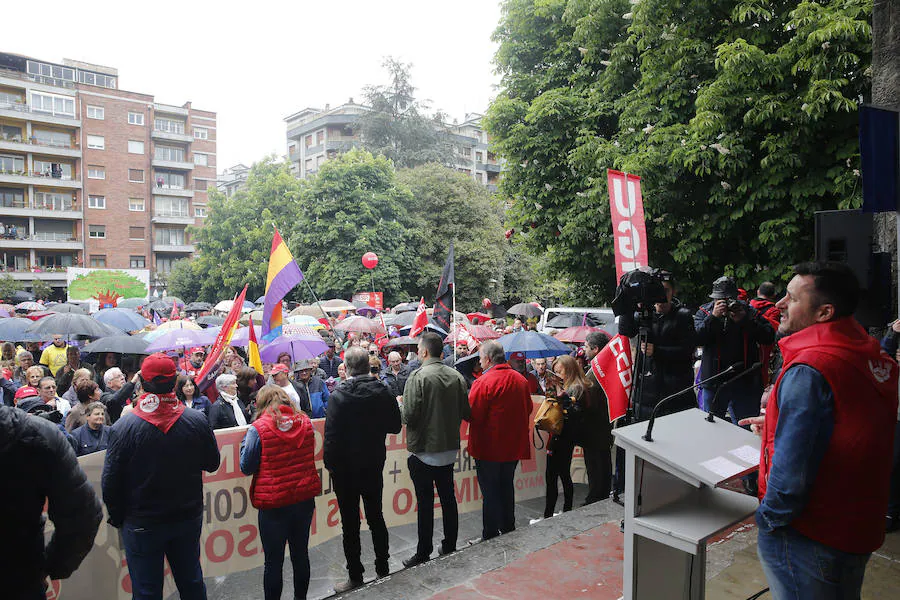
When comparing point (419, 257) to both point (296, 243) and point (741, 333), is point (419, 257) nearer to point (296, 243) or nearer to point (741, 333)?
point (296, 243)

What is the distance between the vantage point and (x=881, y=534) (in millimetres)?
2490

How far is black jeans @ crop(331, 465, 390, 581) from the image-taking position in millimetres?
5305

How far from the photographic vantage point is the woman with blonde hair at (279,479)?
476cm

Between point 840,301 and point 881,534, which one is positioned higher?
point 840,301

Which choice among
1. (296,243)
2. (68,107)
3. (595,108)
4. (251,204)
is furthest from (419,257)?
(68,107)

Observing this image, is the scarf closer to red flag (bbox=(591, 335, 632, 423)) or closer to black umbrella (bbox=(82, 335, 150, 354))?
black umbrella (bbox=(82, 335, 150, 354))

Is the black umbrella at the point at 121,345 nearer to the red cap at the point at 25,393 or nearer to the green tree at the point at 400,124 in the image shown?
the red cap at the point at 25,393

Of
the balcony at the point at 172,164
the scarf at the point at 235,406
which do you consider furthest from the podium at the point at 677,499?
the balcony at the point at 172,164

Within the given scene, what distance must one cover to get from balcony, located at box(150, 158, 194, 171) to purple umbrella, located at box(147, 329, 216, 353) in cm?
5336

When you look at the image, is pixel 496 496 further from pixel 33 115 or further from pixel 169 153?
pixel 169 153

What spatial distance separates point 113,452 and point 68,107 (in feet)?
192

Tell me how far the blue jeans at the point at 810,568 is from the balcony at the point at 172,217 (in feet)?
202

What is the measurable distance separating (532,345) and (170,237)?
5670cm

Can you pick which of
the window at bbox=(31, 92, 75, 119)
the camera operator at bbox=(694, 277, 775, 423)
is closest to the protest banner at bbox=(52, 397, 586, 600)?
the camera operator at bbox=(694, 277, 775, 423)
